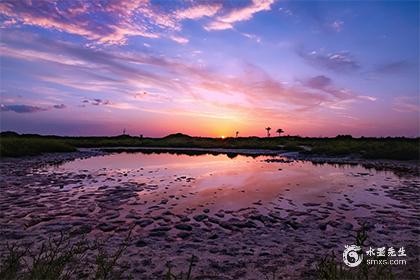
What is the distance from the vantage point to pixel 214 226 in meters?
9.13

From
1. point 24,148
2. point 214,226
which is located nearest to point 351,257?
point 214,226

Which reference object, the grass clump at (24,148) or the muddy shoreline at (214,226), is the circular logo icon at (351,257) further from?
the grass clump at (24,148)

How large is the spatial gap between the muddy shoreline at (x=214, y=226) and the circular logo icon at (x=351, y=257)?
256 mm

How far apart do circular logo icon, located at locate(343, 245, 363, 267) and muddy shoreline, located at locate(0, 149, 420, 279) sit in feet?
0.84

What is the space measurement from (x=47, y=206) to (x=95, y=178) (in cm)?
762

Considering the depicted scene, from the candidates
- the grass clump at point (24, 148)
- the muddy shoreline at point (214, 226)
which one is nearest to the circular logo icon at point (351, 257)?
the muddy shoreline at point (214, 226)

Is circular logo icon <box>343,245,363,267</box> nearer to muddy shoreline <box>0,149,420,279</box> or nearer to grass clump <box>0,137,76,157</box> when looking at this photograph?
muddy shoreline <box>0,149,420,279</box>

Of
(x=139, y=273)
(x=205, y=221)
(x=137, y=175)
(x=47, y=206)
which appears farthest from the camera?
(x=137, y=175)

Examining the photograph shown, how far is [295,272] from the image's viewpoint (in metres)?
6.15

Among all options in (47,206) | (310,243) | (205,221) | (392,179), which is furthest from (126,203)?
(392,179)

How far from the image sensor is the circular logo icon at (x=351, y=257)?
6414 mm

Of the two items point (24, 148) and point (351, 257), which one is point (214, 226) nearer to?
point (351, 257)

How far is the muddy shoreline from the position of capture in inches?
260

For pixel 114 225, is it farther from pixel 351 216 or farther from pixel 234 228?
pixel 351 216
